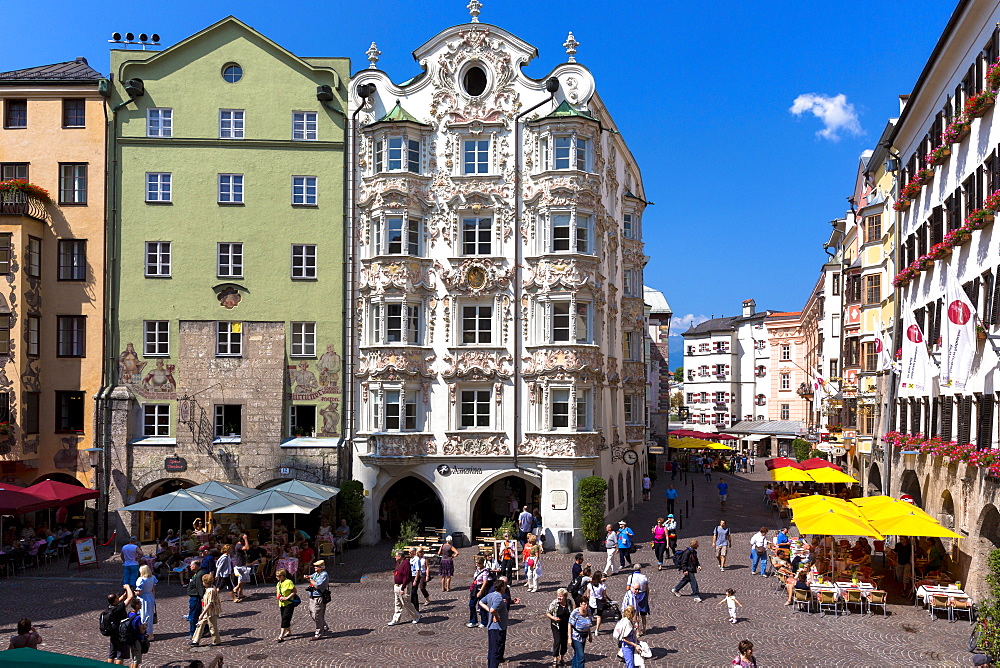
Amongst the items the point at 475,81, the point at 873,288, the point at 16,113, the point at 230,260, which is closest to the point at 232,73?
the point at 230,260

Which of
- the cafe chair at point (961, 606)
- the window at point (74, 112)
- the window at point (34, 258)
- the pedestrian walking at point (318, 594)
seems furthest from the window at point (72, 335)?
the cafe chair at point (961, 606)

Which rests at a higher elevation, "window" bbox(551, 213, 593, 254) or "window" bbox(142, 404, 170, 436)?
"window" bbox(551, 213, 593, 254)

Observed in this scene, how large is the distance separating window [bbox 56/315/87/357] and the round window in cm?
1209

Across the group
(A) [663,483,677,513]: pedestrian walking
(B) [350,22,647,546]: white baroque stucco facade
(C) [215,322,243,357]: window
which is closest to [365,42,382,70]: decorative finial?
(B) [350,22,647,546]: white baroque stucco facade

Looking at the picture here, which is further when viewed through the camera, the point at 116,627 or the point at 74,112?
the point at 74,112

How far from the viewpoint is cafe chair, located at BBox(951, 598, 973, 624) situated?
24281mm

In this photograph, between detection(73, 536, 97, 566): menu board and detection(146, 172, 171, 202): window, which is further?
detection(146, 172, 171, 202): window

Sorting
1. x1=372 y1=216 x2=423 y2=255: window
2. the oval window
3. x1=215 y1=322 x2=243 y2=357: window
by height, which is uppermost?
the oval window

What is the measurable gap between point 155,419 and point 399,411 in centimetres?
1054

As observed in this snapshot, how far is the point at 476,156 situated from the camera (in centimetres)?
3891

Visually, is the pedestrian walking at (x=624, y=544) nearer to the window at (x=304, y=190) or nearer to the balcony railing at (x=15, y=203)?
the window at (x=304, y=190)

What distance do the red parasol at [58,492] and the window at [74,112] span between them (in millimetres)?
15717

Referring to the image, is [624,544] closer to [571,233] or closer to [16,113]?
[571,233]

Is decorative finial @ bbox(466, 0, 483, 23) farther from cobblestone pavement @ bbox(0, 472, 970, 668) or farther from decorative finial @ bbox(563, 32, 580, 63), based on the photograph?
cobblestone pavement @ bbox(0, 472, 970, 668)
